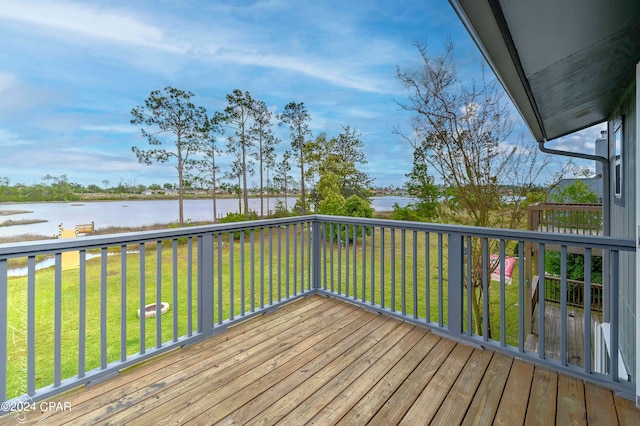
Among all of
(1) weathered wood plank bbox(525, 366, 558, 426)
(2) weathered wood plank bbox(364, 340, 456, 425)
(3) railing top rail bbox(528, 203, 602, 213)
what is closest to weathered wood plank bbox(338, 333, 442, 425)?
(2) weathered wood plank bbox(364, 340, 456, 425)

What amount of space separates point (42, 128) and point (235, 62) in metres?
4.03

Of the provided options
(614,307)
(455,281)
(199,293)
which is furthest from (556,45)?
(199,293)

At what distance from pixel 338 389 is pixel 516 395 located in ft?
3.52

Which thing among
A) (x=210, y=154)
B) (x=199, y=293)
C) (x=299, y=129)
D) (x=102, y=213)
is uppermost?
(x=299, y=129)

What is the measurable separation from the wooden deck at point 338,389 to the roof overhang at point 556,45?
1.94m

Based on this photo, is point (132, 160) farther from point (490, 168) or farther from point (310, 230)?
point (490, 168)

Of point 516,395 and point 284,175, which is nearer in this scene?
point 516,395

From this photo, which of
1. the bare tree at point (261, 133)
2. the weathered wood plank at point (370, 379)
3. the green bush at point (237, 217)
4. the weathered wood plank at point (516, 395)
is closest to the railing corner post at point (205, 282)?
the weathered wood plank at point (370, 379)

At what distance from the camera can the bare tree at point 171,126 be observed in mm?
6438

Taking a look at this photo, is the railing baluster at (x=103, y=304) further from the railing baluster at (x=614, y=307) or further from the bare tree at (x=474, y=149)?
the bare tree at (x=474, y=149)

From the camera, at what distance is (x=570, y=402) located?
168 cm

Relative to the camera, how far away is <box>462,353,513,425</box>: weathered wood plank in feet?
5.14

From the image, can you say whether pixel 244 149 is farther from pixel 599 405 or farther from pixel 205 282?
pixel 599 405

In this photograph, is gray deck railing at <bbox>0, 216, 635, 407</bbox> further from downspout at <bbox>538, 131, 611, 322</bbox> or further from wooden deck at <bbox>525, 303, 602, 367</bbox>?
wooden deck at <bbox>525, 303, 602, 367</bbox>
